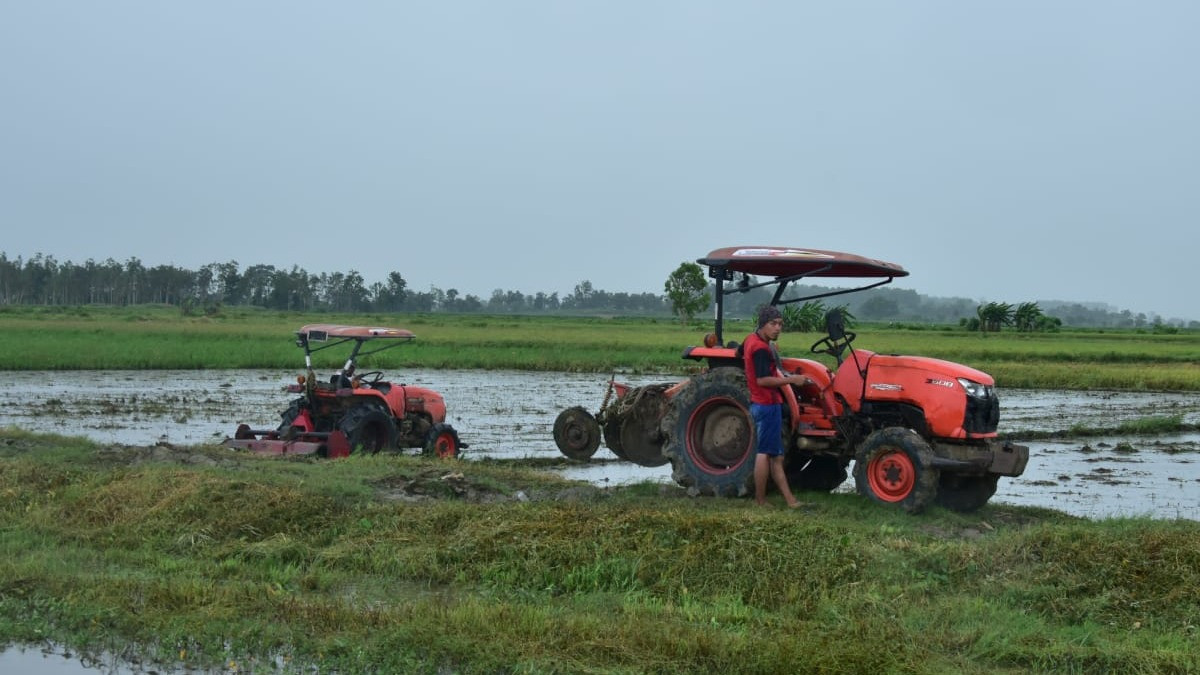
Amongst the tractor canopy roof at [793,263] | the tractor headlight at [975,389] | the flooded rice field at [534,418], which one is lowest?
the flooded rice field at [534,418]

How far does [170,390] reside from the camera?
76.8 feet

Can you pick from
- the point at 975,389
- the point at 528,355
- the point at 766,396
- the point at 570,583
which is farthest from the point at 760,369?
the point at 528,355

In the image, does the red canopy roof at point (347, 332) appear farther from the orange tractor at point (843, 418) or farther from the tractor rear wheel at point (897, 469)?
the tractor rear wheel at point (897, 469)

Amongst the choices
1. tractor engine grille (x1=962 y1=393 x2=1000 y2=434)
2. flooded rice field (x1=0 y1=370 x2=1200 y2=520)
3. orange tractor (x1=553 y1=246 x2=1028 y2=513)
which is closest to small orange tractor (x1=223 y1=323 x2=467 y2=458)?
flooded rice field (x1=0 y1=370 x2=1200 y2=520)

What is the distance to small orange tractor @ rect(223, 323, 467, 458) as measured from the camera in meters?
12.2

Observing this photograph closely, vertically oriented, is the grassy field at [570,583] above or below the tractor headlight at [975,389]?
below

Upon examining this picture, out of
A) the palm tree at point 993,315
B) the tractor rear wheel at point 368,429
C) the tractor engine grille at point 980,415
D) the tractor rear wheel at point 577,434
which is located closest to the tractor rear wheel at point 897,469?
the tractor engine grille at point 980,415

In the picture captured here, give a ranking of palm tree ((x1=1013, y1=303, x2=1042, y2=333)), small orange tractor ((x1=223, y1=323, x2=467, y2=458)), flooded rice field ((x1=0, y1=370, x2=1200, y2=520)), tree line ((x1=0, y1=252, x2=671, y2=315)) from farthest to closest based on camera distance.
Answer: tree line ((x1=0, y1=252, x2=671, y2=315))
palm tree ((x1=1013, y1=303, x2=1042, y2=333))
flooded rice field ((x1=0, y1=370, x2=1200, y2=520))
small orange tractor ((x1=223, y1=323, x2=467, y2=458))

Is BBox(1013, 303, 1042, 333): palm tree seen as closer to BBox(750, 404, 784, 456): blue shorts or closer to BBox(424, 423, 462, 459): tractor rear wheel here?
BBox(424, 423, 462, 459): tractor rear wheel

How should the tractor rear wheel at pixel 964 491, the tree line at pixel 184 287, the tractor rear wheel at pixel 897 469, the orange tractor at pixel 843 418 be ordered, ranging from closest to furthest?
the tractor rear wheel at pixel 897 469
the orange tractor at pixel 843 418
the tractor rear wheel at pixel 964 491
the tree line at pixel 184 287

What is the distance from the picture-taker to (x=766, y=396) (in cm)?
861

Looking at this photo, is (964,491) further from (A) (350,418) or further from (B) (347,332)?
(B) (347,332)

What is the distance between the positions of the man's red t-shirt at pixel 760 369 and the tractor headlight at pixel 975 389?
4.47ft

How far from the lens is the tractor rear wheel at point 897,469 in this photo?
8.31 metres
